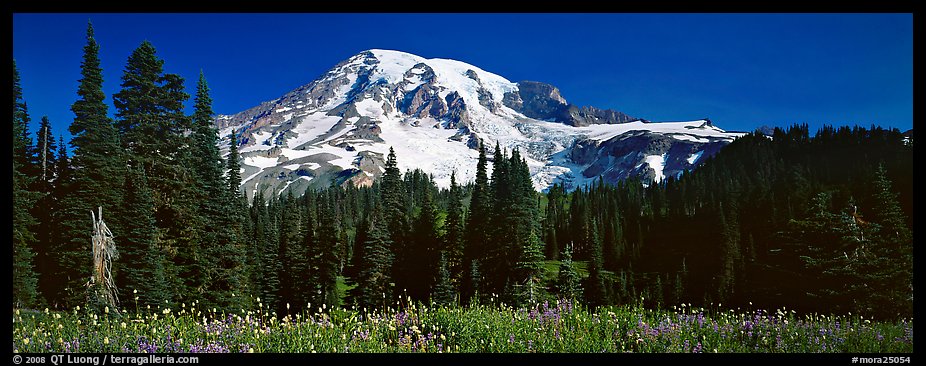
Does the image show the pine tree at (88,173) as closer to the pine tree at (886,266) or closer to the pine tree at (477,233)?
the pine tree at (477,233)

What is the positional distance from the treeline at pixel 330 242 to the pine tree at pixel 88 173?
4.0 inches

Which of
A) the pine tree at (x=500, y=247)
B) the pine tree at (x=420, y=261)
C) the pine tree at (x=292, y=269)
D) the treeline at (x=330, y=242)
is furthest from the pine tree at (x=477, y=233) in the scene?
the pine tree at (x=292, y=269)

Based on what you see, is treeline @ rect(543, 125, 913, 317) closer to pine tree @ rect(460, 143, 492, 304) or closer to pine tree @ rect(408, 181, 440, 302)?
pine tree @ rect(460, 143, 492, 304)

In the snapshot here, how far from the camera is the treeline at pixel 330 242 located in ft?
78.1

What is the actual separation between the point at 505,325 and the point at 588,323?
1.58 metres

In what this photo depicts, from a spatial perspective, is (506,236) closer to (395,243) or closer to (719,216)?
(395,243)

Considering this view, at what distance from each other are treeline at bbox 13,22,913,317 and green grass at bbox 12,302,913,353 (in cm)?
182

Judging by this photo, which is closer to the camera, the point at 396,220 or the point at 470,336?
the point at 470,336

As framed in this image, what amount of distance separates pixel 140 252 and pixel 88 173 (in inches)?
218

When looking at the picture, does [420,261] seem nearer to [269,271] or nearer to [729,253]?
[269,271]

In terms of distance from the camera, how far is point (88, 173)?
87.2 feet

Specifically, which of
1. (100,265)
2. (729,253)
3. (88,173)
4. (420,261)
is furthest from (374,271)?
(729,253)

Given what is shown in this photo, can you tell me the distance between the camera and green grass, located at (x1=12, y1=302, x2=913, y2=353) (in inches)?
263
